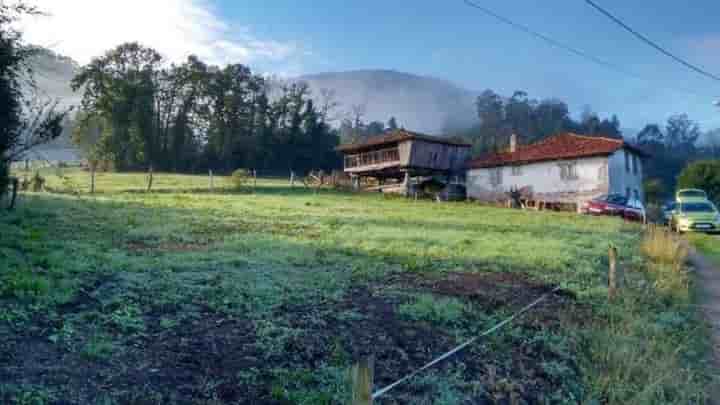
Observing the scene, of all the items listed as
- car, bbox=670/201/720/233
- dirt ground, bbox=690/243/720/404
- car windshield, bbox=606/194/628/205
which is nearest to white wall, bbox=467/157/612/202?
car windshield, bbox=606/194/628/205

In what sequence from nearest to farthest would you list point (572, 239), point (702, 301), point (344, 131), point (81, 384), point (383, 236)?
point (81, 384)
point (702, 301)
point (383, 236)
point (572, 239)
point (344, 131)

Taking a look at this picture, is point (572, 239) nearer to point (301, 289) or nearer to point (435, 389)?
point (301, 289)

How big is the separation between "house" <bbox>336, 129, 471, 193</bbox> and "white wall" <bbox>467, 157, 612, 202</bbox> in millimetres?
2625

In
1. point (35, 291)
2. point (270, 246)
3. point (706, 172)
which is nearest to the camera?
point (35, 291)

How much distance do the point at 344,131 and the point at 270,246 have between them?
291 ft

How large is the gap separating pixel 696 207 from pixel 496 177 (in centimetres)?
1723

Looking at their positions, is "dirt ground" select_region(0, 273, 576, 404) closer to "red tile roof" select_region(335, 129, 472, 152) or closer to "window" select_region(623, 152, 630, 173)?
"window" select_region(623, 152, 630, 173)

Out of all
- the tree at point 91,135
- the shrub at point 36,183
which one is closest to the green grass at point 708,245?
the shrub at point 36,183

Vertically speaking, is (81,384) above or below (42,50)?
below

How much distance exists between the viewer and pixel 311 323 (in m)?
6.01

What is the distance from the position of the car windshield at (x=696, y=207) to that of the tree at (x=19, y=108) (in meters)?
24.5

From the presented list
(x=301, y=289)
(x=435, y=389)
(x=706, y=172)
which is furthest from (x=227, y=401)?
(x=706, y=172)

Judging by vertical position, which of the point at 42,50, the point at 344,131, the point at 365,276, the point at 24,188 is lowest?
the point at 365,276

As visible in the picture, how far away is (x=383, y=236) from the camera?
13.6m
